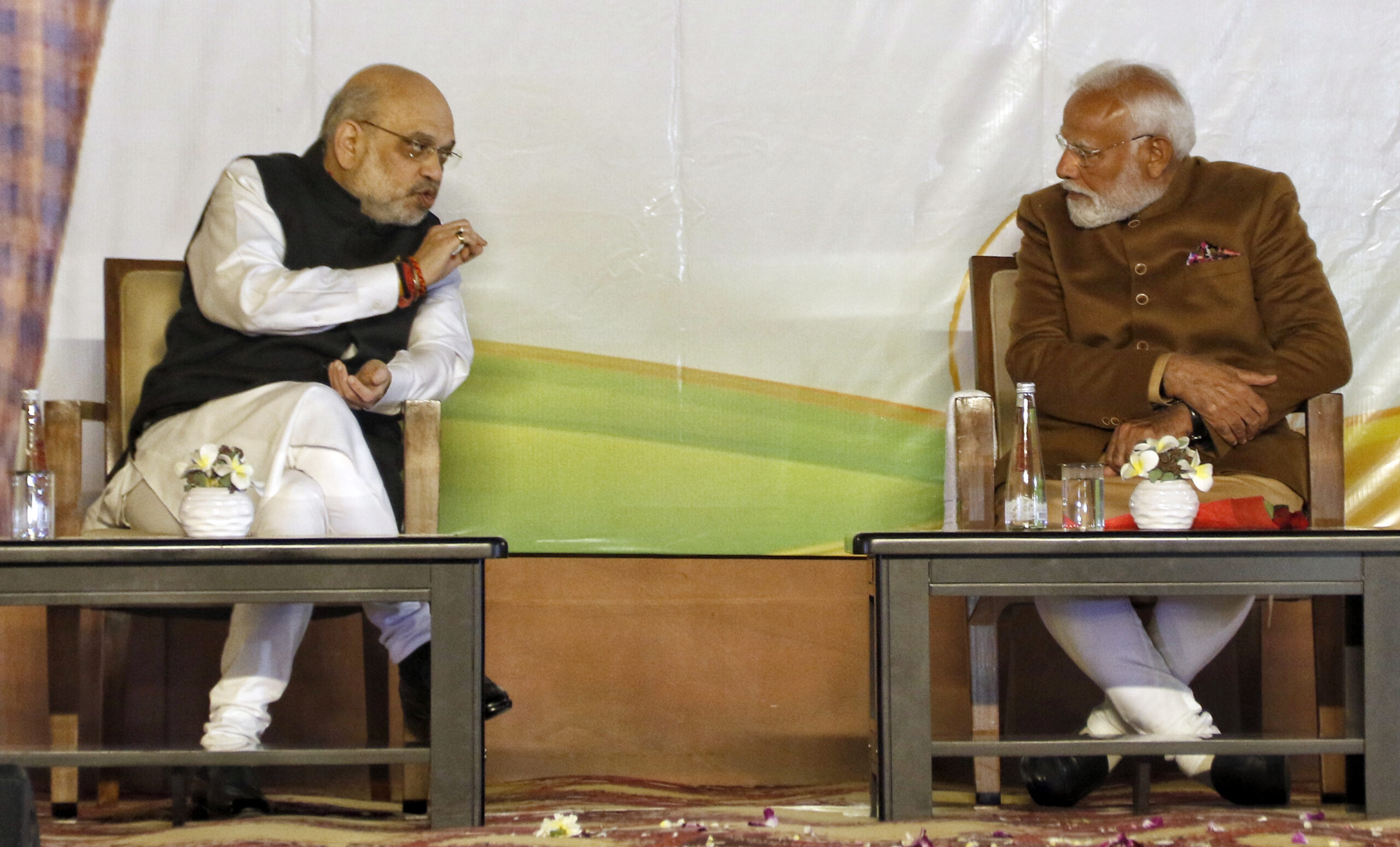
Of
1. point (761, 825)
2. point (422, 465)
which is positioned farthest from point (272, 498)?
point (761, 825)

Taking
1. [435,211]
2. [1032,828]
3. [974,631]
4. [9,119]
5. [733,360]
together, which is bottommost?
[1032,828]

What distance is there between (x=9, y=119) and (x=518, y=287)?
3.80 feet

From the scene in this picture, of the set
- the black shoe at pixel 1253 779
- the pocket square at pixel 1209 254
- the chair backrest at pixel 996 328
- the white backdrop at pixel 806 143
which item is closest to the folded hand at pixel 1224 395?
the pocket square at pixel 1209 254

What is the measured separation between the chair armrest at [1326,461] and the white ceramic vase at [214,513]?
190cm

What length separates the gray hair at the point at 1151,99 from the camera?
9.20 feet

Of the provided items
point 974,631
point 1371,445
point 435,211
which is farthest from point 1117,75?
point 435,211

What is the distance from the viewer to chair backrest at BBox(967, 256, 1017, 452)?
284 centimetres

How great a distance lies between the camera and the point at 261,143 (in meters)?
2.97

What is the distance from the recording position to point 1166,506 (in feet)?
7.00

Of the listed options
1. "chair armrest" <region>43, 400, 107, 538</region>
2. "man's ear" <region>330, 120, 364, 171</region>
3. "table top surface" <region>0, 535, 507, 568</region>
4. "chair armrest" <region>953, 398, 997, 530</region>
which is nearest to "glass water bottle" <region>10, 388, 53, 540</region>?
"chair armrest" <region>43, 400, 107, 538</region>

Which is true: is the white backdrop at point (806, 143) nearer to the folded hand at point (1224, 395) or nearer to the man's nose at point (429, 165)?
the man's nose at point (429, 165)

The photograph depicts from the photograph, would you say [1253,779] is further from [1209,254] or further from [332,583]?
[332,583]

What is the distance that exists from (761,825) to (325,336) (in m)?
1.37

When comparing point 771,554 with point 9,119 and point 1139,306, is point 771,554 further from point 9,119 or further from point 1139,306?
point 9,119
